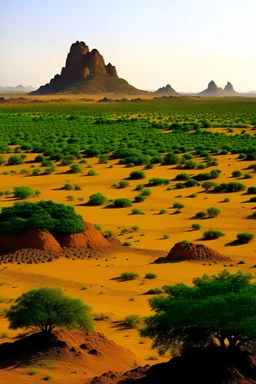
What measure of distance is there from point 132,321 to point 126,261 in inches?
273

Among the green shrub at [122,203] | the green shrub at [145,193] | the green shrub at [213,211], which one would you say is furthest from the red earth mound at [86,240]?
the green shrub at [145,193]

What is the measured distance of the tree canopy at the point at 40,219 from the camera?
2480 centimetres

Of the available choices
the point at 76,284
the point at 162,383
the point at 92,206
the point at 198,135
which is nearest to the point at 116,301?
the point at 76,284

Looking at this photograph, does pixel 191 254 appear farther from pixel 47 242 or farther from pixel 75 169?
pixel 75 169

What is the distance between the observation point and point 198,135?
76.4 m

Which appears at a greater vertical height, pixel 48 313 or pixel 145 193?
pixel 48 313

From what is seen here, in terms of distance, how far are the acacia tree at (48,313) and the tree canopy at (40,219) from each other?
32.3ft

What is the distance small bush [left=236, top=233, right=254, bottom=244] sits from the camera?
26.5 meters

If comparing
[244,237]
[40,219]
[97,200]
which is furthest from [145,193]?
[40,219]

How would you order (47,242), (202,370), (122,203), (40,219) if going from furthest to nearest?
(122,203) < (40,219) < (47,242) < (202,370)

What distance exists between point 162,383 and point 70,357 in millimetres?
2858

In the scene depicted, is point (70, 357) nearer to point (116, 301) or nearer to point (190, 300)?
point (190, 300)

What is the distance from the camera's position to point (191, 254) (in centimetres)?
2347

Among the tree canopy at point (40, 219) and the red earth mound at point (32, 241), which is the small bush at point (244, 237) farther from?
the red earth mound at point (32, 241)
